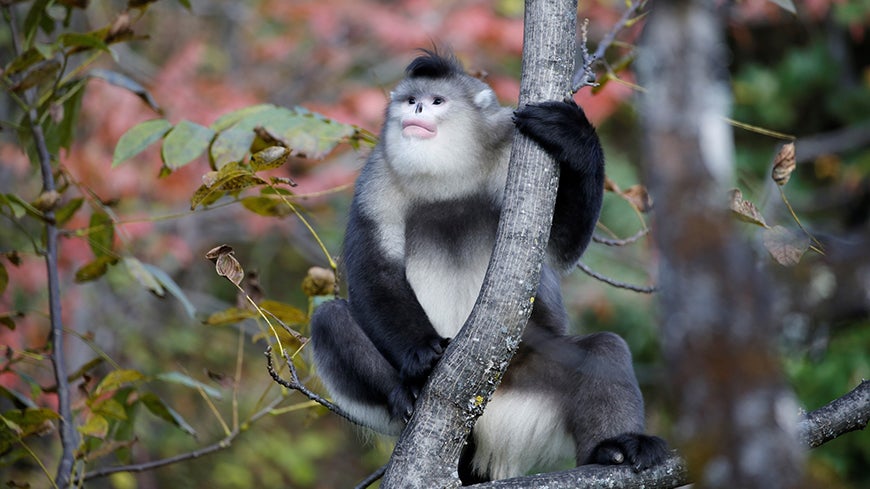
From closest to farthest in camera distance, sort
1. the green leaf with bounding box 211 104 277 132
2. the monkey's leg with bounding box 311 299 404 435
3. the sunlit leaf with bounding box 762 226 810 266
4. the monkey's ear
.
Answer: the sunlit leaf with bounding box 762 226 810 266, the monkey's leg with bounding box 311 299 404 435, the green leaf with bounding box 211 104 277 132, the monkey's ear

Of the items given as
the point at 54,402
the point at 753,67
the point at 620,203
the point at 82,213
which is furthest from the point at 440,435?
the point at 753,67

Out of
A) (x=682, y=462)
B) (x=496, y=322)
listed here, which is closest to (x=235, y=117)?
(x=496, y=322)

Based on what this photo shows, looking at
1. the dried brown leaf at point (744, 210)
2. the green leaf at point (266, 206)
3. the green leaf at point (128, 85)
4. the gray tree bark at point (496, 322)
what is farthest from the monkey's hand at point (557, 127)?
the green leaf at point (128, 85)

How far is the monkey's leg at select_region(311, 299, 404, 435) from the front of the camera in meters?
3.38

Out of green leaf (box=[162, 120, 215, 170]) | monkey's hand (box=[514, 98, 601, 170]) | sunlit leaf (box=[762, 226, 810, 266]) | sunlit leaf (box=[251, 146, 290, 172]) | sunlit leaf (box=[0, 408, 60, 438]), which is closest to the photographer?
sunlit leaf (box=[762, 226, 810, 266])

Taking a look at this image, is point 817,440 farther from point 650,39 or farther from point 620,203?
point 620,203

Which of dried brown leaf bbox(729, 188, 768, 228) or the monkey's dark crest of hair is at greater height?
dried brown leaf bbox(729, 188, 768, 228)

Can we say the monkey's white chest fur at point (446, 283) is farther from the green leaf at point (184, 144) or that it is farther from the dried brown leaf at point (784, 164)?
the dried brown leaf at point (784, 164)

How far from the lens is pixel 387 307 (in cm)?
341

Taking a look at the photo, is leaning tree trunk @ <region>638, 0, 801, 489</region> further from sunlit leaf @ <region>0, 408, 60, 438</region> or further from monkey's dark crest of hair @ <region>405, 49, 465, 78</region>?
monkey's dark crest of hair @ <region>405, 49, 465, 78</region>

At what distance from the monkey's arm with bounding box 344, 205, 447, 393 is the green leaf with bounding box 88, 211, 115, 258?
2.96 feet

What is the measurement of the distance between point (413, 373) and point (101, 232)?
1391mm

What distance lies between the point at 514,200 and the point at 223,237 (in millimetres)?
7007

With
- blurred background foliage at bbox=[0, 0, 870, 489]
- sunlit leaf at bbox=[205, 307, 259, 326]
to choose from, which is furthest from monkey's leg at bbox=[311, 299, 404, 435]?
blurred background foliage at bbox=[0, 0, 870, 489]
